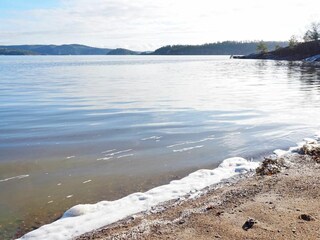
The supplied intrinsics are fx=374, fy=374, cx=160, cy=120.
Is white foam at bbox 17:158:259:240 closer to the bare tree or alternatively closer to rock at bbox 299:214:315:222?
rock at bbox 299:214:315:222

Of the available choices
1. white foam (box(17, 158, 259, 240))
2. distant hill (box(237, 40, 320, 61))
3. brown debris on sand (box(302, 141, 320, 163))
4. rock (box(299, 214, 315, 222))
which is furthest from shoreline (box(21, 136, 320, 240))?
distant hill (box(237, 40, 320, 61))

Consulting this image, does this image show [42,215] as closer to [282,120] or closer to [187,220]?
[187,220]

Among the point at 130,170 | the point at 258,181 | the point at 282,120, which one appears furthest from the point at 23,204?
the point at 282,120

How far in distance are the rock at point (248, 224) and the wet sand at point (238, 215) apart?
0.03 metres

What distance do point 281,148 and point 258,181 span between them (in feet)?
13.8

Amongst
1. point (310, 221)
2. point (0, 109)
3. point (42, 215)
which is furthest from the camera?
point (0, 109)

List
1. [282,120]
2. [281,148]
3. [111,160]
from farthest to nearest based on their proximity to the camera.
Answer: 1. [282,120]
2. [281,148]
3. [111,160]

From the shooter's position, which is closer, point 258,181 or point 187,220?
point 187,220

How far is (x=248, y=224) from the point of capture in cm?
588

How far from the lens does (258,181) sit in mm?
8422

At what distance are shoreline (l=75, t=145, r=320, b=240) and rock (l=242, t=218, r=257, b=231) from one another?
0.04 m

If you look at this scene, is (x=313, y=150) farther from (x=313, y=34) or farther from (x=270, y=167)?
(x=313, y=34)

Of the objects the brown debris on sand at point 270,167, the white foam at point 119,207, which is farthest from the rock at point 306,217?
the brown debris on sand at point 270,167

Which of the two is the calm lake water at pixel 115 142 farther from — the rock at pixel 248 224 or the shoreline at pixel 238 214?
the rock at pixel 248 224
